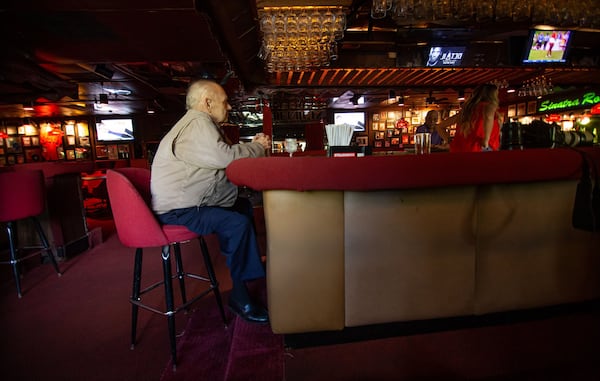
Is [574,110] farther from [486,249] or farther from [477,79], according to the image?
[486,249]

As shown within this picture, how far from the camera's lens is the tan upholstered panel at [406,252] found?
4.69 ft

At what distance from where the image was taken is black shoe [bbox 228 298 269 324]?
1730mm

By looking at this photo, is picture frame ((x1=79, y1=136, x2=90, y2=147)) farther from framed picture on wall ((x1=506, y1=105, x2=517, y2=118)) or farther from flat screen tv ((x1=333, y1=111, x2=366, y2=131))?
framed picture on wall ((x1=506, y1=105, x2=517, y2=118))

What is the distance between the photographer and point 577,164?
144cm

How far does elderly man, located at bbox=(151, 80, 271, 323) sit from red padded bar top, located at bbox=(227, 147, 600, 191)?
30 cm

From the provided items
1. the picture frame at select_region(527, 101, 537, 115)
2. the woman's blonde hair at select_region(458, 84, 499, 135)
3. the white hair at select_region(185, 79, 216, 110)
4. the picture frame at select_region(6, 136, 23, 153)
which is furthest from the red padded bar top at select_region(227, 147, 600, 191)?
the picture frame at select_region(6, 136, 23, 153)

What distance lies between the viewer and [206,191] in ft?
5.52

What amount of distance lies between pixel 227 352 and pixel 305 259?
684 millimetres

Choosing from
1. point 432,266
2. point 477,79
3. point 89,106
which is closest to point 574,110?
point 477,79

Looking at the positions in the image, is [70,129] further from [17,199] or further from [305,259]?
[305,259]

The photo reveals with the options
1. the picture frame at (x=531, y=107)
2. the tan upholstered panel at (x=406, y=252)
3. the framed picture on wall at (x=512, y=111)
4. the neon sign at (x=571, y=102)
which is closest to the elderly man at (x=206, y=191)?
the tan upholstered panel at (x=406, y=252)

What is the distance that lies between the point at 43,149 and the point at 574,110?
781 inches

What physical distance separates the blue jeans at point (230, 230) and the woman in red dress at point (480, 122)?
211 centimetres

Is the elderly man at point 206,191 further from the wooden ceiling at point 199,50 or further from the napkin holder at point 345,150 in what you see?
the wooden ceiling at point 199,50
